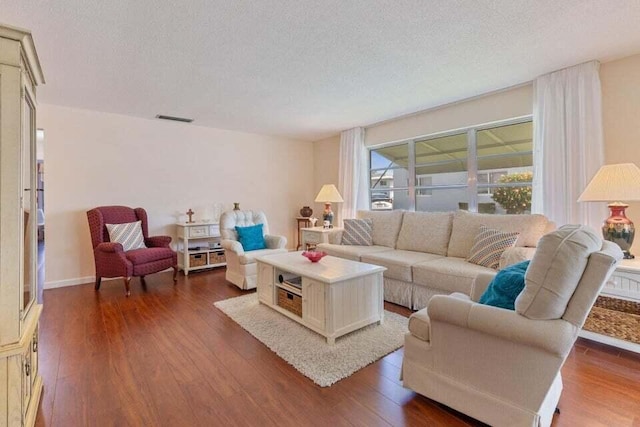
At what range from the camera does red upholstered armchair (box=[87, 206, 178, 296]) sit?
351cm

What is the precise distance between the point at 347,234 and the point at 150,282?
2.72m

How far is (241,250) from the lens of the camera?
3.79 m

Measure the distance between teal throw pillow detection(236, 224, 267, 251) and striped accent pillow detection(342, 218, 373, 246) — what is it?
1136 millimetres

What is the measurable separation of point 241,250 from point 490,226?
2.81 meters

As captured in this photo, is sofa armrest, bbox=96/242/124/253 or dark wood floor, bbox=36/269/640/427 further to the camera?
sofa armrest, bbox=96/242/124/253

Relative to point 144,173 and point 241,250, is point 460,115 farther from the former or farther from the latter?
point 144,173

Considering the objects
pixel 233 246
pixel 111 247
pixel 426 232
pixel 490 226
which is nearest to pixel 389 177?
pixel 426 232

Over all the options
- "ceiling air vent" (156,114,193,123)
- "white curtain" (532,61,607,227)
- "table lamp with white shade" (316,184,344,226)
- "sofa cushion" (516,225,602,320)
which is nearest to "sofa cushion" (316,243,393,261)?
"table lamp with white shade" (316,184,344,226)

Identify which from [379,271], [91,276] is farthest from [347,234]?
[91,276]

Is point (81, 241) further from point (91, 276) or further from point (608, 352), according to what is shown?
→ point (608, 352)

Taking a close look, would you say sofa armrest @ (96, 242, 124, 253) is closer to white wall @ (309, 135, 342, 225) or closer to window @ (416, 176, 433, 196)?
white wall @ (309, 135, 342, 225)

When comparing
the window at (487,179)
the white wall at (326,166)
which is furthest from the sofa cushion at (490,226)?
the white wall at (326,166)

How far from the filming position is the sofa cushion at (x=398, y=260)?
3062mm

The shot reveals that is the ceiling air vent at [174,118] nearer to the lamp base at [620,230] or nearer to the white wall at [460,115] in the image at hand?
the white wall at [460,115]
